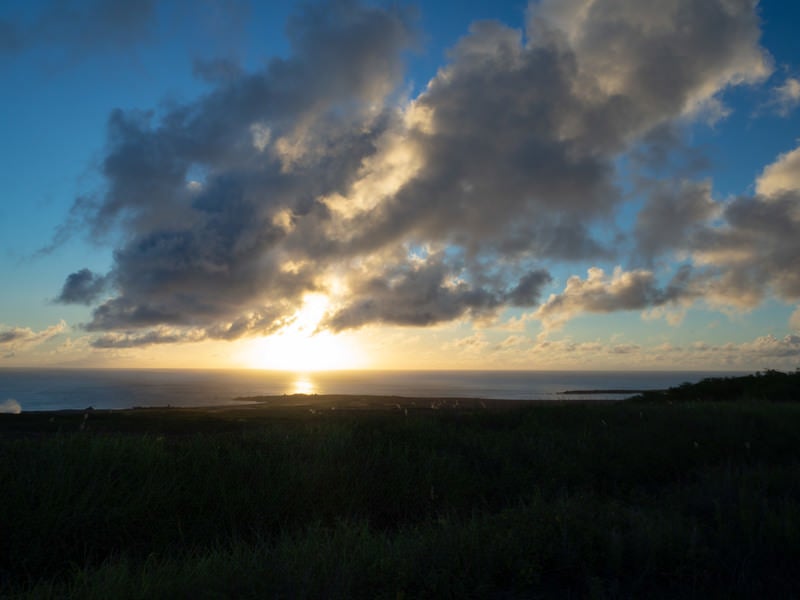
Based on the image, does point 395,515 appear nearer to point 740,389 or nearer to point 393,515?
point 393,515

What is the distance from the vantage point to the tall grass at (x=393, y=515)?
4801 mm

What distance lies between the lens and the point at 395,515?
8477 mm

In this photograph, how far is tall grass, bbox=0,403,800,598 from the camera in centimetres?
480

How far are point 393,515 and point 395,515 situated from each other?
32mm

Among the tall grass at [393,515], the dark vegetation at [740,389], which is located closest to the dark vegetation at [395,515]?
the tall grass at [393,515]

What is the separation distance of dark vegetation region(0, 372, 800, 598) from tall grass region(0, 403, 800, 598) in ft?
0.08

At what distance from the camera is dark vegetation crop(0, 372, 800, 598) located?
15.7 feet

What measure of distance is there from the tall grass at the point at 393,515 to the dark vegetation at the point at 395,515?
0.02m

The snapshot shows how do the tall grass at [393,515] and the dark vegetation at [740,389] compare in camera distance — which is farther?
the dark vegetation at [740,389]

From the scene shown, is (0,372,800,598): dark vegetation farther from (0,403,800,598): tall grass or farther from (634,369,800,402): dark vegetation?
(634,369,800,402): dark vegetation

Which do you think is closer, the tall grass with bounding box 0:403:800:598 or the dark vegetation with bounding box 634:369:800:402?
the tall grass with bounding box 0:403:800:598

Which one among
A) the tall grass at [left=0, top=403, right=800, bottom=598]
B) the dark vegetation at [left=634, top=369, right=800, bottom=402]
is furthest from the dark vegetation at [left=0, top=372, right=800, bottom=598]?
the dark vegetation at [left=634, top=369, right=800, bottom=402]

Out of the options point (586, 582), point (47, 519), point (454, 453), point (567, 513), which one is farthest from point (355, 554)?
point (454, 453)

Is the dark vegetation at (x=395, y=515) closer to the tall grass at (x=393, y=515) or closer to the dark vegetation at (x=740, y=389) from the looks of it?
the tall grass at (x=393, y=515)
